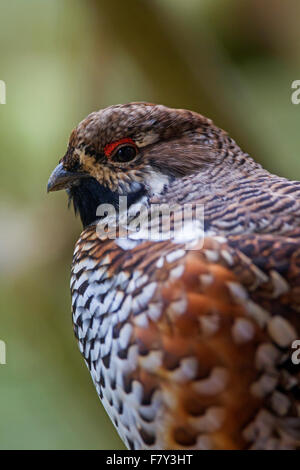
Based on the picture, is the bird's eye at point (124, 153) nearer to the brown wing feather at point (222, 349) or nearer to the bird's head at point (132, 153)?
the bird's head at point (132, 153)

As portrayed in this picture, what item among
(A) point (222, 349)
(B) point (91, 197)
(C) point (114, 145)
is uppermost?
(C) point (114, 145)

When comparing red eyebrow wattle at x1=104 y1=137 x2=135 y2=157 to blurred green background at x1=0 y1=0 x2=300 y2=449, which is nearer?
red eyebrow wattle at x1=104 y1=137 x2=135 y2=157

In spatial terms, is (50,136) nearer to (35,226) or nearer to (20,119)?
(20,119)

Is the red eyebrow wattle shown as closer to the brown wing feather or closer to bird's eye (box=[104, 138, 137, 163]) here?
bird's eye (box=[104, 138, 137, 163])

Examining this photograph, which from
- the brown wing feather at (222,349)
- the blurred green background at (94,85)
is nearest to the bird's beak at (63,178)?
the brown wing feather at (222,349)

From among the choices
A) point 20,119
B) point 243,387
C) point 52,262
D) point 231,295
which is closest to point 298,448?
point 243,387

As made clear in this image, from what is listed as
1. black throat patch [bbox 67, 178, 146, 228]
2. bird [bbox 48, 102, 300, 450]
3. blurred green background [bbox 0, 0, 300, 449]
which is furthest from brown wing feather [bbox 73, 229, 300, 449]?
blurred green background [bbox 0, 0, 300, 449]

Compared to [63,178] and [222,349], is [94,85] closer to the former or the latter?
[63,178]

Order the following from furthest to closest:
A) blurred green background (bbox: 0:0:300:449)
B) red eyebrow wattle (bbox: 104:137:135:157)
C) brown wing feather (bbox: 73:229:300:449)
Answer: blurred green background (bbox: 0:0:300:449)
red eyebrow wattle (bbox: 104:137:135:157)
brown wing feather (bbox: 73:229:300:449)

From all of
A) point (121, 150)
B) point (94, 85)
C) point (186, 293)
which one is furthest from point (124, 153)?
point (94, 85)
